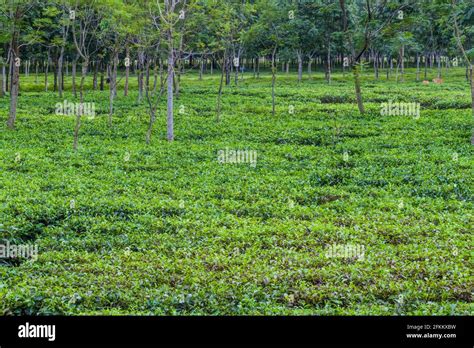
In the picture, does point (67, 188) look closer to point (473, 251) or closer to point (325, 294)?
point (325, 294)

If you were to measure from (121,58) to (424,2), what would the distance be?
52.2 meters

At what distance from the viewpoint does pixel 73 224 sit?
15.4m

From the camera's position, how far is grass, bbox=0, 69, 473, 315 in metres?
10.8

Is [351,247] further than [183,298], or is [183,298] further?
[351,247]

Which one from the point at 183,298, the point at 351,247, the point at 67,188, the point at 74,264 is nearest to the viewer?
the point at 183,298

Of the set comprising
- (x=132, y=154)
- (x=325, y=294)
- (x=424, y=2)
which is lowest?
(x=325, y=294)

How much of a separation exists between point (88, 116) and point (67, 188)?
65.7 feet

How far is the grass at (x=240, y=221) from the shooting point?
1077 centimetres

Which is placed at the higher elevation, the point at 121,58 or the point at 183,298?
the point at 121,58

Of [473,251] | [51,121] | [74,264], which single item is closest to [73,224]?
[74,264]

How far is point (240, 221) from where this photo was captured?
1578cm
